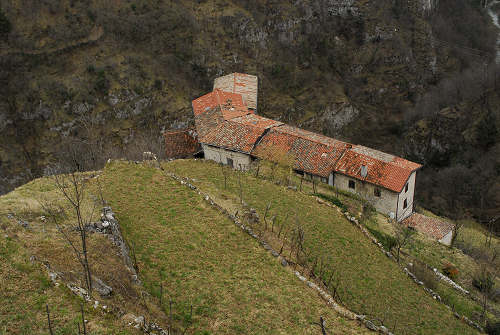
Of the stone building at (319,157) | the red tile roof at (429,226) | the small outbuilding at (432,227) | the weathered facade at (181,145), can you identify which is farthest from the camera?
the weathered facade at (181,145)

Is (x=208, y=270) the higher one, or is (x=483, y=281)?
(x=208, y=270)

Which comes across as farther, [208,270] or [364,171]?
[364,171]

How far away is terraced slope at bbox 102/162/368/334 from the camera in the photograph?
560 inches

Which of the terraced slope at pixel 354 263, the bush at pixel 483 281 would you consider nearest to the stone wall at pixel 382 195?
the bush at pixel 483 281

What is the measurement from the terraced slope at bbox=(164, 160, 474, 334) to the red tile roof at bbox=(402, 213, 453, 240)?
12.8 metres

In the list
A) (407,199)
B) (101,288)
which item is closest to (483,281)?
(407,199)

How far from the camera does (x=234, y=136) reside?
1446 inches

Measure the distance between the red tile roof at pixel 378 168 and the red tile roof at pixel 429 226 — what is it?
405cm

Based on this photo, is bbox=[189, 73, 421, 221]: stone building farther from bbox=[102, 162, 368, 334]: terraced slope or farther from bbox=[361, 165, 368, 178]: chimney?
bbox=[102, 162, 368, 334]: terraced slope

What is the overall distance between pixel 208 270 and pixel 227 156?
67.9 ft

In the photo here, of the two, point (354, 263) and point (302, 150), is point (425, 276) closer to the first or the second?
point (354, 263)

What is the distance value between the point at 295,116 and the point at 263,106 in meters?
6.41

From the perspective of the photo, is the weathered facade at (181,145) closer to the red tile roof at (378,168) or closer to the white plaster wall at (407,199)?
the red tile roof at (378,168)

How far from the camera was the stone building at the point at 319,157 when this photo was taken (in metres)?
34.9
